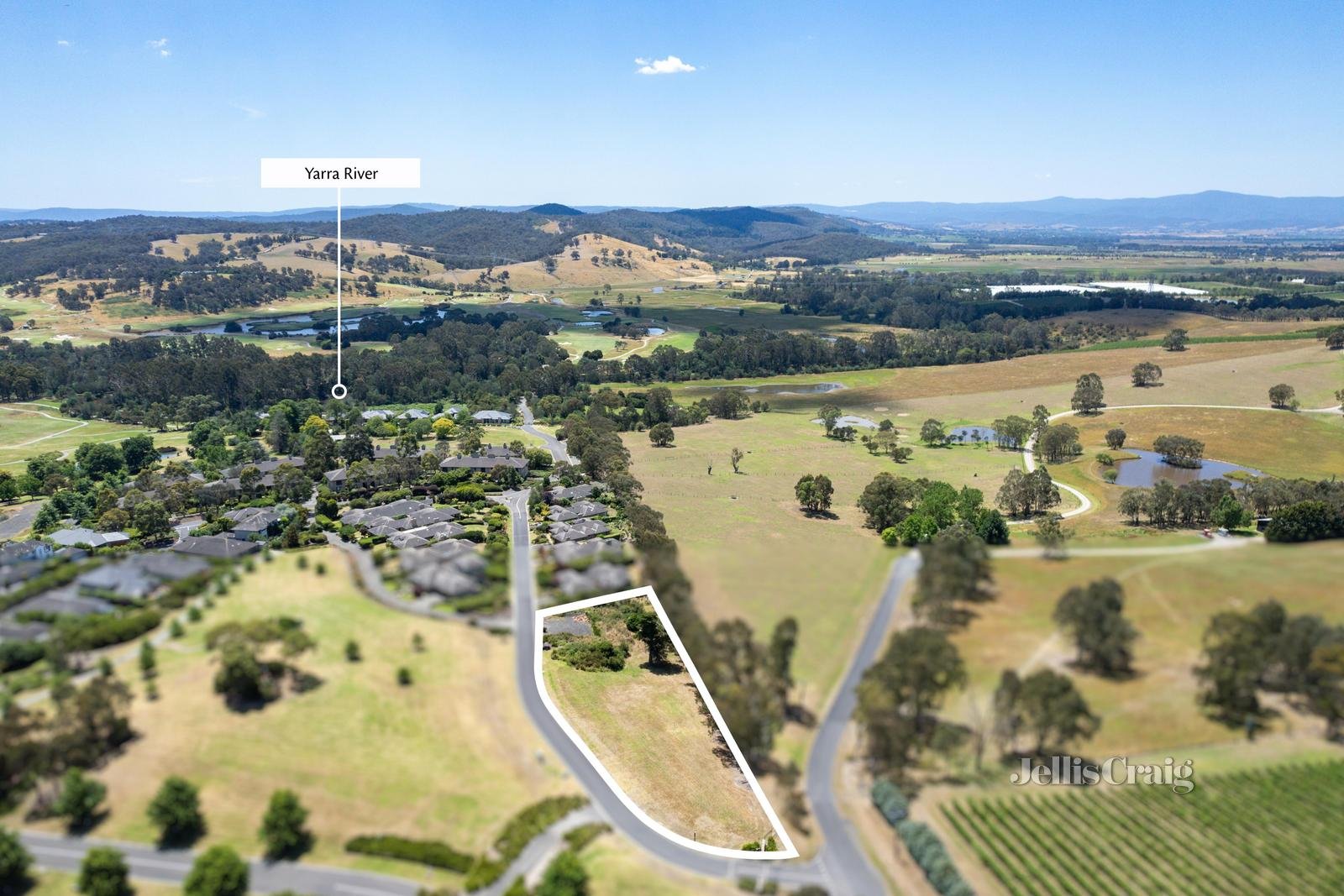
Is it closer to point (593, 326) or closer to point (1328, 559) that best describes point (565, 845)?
point (1328, 559)

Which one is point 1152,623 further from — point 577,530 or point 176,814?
point 577,530

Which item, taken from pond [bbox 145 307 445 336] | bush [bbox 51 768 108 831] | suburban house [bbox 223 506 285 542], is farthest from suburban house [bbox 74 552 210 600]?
pond [bbox 145 307 445 336]

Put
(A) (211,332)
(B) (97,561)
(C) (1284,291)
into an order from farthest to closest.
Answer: (C) (1284,291) < (A) (211,332) < (B) (97,561)

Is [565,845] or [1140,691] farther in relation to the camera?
[565,845]

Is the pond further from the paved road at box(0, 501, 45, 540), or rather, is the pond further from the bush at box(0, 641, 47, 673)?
the bush at box(0, 641, 47, 673)

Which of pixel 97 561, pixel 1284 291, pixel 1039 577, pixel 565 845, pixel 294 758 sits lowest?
pixel 565 845

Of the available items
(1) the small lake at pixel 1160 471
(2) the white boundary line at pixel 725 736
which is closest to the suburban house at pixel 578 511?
(2) the white boundary line at pixel 725 736

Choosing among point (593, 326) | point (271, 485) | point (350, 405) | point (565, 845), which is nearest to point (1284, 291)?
point (593, 326)
